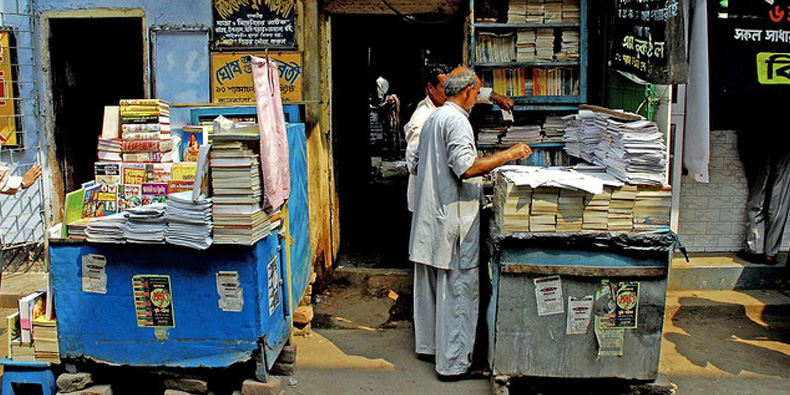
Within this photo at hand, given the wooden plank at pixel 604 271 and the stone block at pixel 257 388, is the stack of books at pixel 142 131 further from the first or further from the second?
the wooden plank at pixel 604 271

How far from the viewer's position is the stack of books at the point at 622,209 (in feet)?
14.4

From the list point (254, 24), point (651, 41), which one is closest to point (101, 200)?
point (254, 24)

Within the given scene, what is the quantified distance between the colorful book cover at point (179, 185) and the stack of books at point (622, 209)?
2.86 meters

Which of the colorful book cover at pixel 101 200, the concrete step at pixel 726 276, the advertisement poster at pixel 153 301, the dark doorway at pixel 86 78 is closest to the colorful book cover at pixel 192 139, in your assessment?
the colorful book cover at pixel 101 200

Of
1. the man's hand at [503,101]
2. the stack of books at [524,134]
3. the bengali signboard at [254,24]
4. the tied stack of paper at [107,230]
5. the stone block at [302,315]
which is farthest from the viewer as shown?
the stack of books at [524,134]

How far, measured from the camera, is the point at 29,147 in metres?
6.64

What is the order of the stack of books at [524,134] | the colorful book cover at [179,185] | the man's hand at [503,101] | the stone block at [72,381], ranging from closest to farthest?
1. the stone block at [72,381]
2. the colorful book cover at [179,185]
3. the man's hand at [503,101]
4. the stack of books at [524,134]

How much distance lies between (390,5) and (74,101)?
142 inches

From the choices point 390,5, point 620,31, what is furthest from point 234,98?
point 620,31

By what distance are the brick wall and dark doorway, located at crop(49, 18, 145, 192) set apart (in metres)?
5.87

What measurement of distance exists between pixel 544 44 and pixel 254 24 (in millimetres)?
2718

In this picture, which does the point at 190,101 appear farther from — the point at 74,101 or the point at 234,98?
the point at 74,101

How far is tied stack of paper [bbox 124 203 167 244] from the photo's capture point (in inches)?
163

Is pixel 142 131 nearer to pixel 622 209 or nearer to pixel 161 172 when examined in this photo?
pixel 161 172
